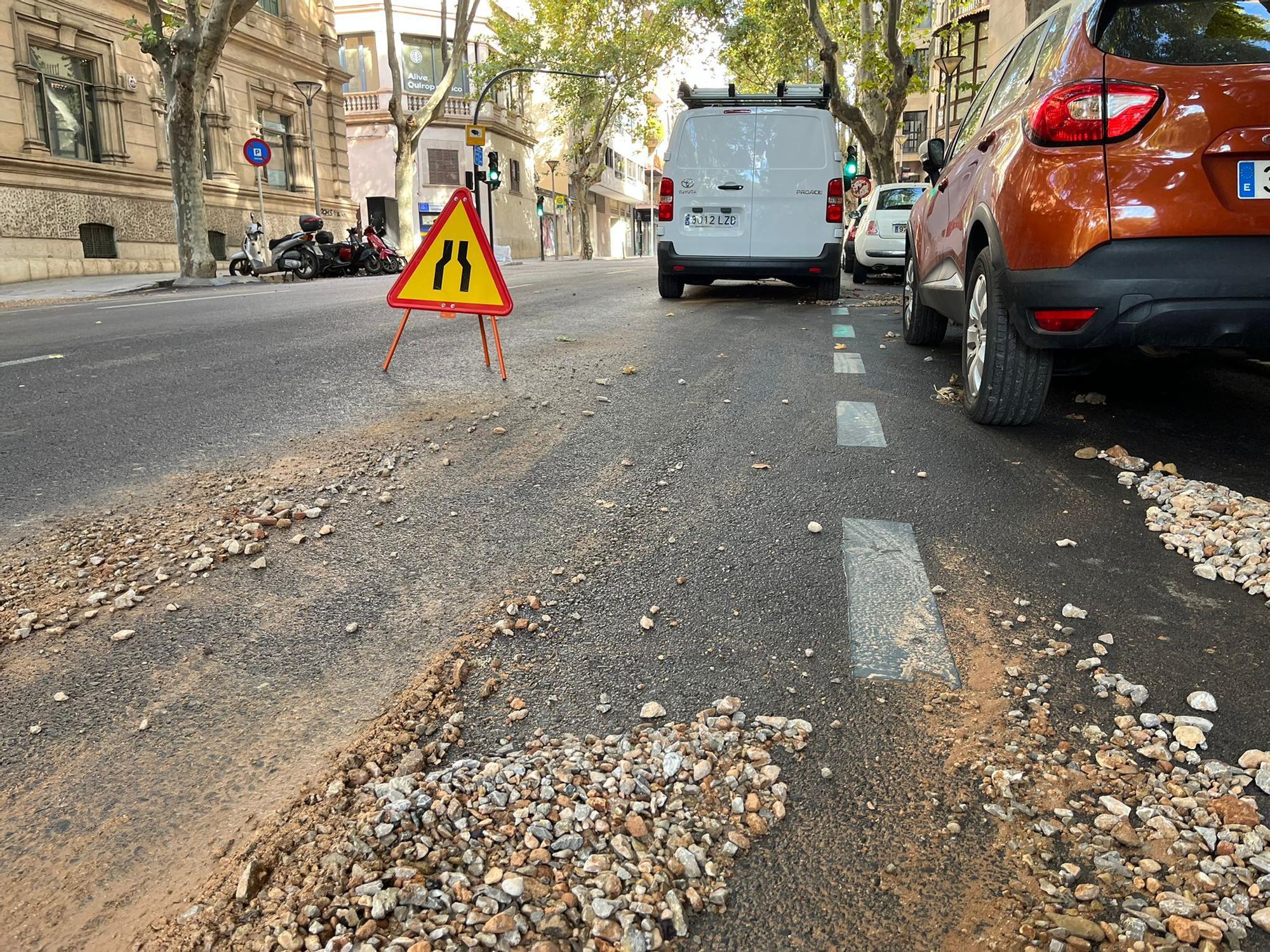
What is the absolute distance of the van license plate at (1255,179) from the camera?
339 cm

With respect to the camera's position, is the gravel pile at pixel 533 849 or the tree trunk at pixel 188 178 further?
the tree trunk at pixel 188 178

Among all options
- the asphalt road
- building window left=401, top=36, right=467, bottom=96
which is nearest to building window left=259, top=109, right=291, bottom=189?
building window left=401, top=36, right=467, bottom=96

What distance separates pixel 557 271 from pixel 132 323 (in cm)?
1511

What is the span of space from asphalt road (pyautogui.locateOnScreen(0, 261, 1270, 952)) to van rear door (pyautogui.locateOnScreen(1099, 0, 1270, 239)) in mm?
1017

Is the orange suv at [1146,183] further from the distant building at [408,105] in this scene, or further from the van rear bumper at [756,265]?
the distant building at [408,105]

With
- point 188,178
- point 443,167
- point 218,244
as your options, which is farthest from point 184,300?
point 443,167

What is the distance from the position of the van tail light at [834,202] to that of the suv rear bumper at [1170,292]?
7422 millimetres

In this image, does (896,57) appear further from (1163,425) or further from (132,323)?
(1163,425)

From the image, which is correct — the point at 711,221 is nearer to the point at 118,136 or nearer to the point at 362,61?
the point at 118,136

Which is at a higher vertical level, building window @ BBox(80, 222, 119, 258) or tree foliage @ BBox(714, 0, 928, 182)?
tree foliage @ BBox(714, 0, 928, 182)

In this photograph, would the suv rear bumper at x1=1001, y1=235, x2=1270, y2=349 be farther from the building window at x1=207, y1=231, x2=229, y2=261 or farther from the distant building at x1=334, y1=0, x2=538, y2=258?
the distant building at x1=334, y1=0, x2=538, y2=258

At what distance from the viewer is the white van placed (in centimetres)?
1077

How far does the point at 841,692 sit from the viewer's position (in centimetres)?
218

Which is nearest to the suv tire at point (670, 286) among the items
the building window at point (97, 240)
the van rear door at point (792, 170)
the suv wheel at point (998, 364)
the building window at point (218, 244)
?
the van rear door at point (792, 170)
